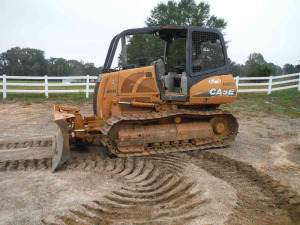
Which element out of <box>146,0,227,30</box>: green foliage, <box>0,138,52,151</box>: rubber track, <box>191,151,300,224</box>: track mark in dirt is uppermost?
<box>146,0,227,30</box>: green foliage

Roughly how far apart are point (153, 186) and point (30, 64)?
62440mm

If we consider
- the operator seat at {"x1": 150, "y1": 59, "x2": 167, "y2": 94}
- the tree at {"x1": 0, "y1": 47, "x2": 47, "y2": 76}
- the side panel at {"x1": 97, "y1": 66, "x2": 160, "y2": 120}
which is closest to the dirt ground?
the side panel at {"x1": 97, "y1": 66, "x2": 160, "y2": 120}

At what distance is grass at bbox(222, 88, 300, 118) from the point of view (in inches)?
479

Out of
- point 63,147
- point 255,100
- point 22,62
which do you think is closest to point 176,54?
point 63,147

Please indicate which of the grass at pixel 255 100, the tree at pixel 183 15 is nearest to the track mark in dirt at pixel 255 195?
the grass at pixel 255 100

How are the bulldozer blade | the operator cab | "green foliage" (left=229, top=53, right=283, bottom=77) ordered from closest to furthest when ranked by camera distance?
1. the bulldozer blade
2. the operator cab
3. "green foliage" (left=229, top=53, right=283, bottom=77)

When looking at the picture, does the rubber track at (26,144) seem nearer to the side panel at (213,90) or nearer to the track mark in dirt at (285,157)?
the side panel at (213,90)

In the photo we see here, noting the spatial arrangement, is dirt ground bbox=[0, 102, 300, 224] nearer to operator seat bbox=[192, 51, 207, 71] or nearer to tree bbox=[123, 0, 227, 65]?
operator seat bbox=[192, 51, 207, 71]

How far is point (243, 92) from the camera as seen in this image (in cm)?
1702

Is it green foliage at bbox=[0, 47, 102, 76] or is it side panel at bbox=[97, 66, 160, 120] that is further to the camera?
green foliage at bbox=[0, 47, 102, 76]

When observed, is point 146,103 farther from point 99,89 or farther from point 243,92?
point 243,92

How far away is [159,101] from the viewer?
6.29m

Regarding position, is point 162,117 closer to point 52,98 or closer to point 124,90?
point 124,90

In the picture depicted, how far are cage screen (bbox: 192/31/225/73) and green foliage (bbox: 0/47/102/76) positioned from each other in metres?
46.7
